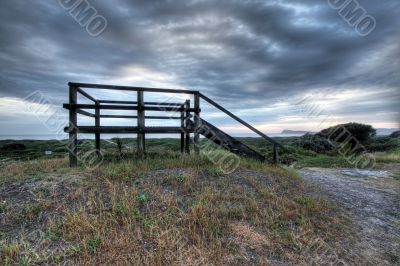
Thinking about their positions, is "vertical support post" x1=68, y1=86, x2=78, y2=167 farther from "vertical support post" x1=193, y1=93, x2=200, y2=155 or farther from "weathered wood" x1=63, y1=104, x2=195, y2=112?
"vertical support post" x1=193, y1=93, x2=200, y2=155

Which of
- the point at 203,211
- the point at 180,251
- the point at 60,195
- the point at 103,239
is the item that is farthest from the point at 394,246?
the point at 60,195

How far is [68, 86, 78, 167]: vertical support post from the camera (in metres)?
7.54

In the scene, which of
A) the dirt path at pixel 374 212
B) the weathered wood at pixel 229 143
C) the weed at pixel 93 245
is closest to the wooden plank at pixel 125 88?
the weathered wood at pixel 229 143

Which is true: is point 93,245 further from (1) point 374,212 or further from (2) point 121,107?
(1) point 374,212

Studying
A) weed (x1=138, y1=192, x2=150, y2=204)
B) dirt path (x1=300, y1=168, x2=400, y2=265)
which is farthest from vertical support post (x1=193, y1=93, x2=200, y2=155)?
dirt path (x1=300, y1=168, x2=400, y2=265)

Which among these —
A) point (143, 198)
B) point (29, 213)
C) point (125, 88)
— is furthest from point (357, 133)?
point (29, 213)

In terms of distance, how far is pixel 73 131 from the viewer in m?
7.60

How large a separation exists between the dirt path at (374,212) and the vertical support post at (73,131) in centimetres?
739

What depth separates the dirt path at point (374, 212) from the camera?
4598mm

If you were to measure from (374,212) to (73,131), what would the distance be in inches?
342

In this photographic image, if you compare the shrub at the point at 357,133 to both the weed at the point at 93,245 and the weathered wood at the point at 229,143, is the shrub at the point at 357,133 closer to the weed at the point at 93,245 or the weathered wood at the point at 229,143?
the weathered wood at the point at 229,143

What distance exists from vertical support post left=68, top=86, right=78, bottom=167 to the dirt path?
7388mm

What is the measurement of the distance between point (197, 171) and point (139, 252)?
10.9ft

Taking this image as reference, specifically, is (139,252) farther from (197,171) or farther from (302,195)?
(302,195)
